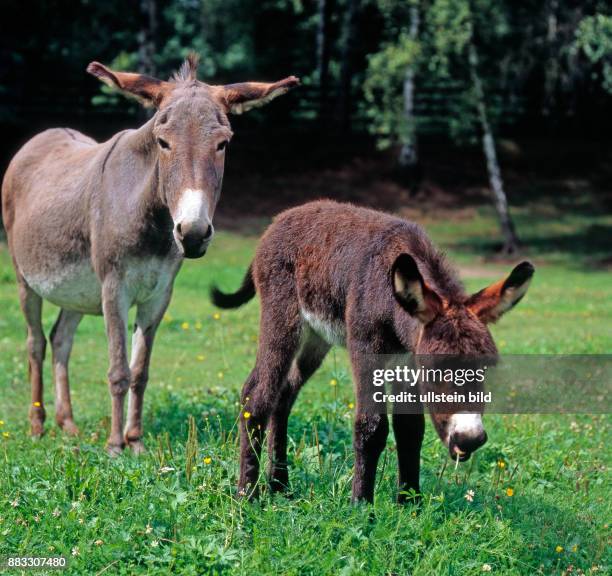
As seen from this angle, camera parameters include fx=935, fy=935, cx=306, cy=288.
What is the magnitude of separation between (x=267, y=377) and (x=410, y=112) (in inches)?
839

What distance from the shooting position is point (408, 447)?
16.3ft

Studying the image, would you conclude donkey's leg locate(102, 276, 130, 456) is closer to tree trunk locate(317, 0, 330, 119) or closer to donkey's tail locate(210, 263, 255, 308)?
donkey's tail locate(210, 263, 255, 308)

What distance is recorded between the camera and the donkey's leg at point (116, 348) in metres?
6.46

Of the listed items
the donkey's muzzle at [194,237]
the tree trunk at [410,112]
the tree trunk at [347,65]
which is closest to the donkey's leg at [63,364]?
the donkey's muzzle at [194,237]

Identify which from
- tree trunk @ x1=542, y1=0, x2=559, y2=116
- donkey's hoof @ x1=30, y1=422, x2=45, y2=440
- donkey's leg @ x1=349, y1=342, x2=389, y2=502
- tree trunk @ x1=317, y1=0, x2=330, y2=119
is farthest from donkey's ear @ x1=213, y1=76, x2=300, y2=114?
tree trunk @ x1=317, y1=0, x2=330, y2=119

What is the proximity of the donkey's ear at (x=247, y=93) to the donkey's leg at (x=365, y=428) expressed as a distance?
6.65 ft

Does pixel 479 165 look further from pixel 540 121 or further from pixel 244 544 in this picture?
pixel 244 544

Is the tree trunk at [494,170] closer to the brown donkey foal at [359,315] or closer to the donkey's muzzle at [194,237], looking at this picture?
the brown donkey foal at [359,315]

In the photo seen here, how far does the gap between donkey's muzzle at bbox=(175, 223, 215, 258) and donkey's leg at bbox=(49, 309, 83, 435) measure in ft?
9.32

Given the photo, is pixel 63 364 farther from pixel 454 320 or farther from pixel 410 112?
pixel 410 112

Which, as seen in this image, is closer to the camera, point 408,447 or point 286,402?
point 408,447

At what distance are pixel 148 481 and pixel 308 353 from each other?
3.96 feet

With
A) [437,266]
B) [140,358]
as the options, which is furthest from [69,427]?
[437,266]

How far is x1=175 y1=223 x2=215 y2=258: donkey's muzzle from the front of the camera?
5.18 metres
